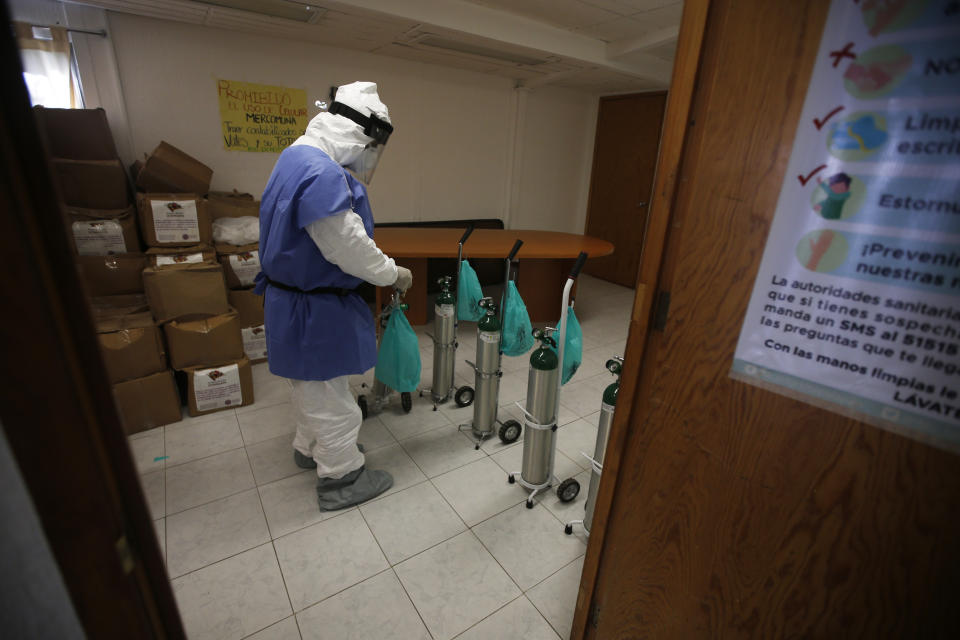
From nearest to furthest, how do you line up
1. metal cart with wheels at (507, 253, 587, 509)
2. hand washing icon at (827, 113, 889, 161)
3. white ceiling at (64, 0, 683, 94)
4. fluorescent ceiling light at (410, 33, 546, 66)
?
1. hand washing icon at (827, 113, 889, 161)
2. metal cart with wheels at (507, 253, 587, 509)
3. white ceiling at (64, 0, 683, 94)
4. fluorescent ceiling light at (410, 33, 546, 66)

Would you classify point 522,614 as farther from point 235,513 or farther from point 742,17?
point 742,17

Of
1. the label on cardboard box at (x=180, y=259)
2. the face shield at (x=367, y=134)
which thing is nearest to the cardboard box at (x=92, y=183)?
the label on cardboard box at (x=180, y=259)

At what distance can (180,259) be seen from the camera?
8.20 ft

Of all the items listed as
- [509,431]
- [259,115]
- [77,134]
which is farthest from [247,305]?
[509,431]

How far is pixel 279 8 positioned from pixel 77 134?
1454mm

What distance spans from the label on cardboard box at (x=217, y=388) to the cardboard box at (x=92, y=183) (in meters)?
1.13

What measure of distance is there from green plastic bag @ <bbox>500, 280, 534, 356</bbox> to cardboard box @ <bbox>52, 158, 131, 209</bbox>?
233 centimetres

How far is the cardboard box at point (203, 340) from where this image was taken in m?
2.34

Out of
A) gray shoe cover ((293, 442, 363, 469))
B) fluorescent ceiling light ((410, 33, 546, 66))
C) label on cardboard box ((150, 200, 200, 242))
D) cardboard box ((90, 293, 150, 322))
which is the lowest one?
gray shoe cover ((293, 442, 363, 469))

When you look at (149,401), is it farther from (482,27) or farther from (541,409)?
(482,27)

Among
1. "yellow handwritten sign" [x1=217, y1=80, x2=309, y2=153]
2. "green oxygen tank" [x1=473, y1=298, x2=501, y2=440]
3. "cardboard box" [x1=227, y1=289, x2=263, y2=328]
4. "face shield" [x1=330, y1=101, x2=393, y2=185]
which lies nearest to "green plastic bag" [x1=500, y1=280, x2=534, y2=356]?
"green oxygen tank" [x1=473, y1=298, x2=501, y2=440]

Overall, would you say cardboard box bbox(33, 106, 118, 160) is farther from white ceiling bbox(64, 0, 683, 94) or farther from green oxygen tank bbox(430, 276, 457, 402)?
green oxygen tank bbox(430, 276, 457, 402)

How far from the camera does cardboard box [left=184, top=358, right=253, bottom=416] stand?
7.93 feet

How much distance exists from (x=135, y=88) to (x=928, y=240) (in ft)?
14.2
